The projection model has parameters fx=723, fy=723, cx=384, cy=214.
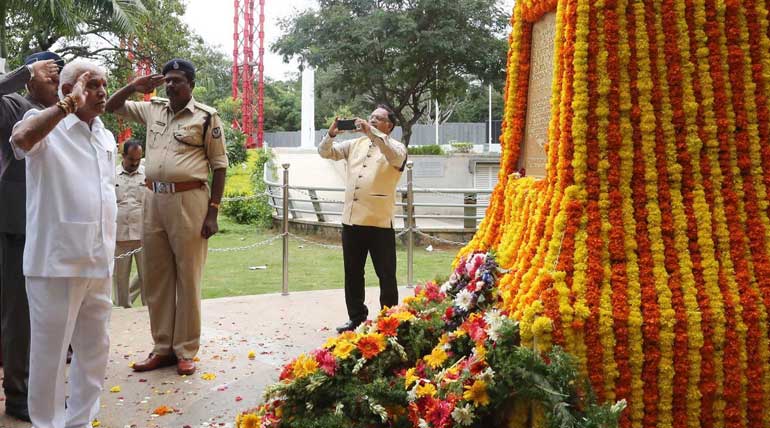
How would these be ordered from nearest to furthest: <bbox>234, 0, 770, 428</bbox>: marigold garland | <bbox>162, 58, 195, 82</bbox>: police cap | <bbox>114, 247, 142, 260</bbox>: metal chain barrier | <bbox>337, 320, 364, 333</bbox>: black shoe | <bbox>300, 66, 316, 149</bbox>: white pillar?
<bbox>234, 0, 770, 428</bbox>: marigold garland < <bbox>162, 58, 195, 82</bbox>: police cap < <bbox>337, 320, 364, 333</bbox>: black shoe < <bbox>114, 247, 142, 260</bbox>: metal chain barrier < <bbox>300, 66, 316, 149</bbox>: white pillar

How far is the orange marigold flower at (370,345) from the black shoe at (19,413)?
1.65 meters

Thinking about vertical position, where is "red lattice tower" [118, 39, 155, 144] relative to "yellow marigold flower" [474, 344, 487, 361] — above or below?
above

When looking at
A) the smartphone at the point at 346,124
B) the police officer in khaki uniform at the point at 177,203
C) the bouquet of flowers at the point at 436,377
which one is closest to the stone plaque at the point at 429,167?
the smartphone at the point at 346,124

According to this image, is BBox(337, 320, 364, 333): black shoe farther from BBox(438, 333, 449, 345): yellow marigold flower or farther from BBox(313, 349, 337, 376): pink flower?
BBox(313, 349, 337, 376): pink flower

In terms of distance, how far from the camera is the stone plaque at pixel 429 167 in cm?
2241

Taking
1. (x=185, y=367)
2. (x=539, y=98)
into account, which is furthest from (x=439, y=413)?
(x=185, y=367)

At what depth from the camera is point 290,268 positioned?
1020 centimetres

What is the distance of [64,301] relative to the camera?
2.95m

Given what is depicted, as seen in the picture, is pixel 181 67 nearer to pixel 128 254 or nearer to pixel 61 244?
pixel 61 244

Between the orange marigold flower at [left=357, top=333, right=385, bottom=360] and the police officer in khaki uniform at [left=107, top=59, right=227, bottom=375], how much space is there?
4.80ft

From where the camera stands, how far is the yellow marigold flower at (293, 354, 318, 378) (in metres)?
3.12

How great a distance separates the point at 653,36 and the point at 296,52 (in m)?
20.0

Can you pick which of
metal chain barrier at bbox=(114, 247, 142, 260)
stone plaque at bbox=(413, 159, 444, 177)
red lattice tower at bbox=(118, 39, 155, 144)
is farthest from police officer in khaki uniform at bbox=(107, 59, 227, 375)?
stone plaque at bbox=(413, 159, 444, 177)

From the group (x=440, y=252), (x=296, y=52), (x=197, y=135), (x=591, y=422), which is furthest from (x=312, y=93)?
(x=591, y=422)
